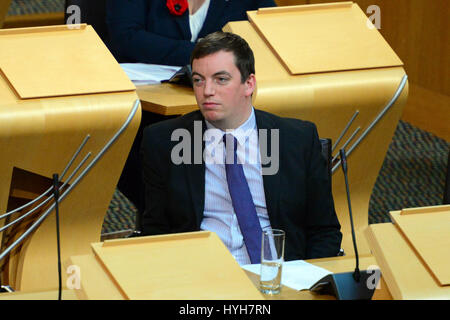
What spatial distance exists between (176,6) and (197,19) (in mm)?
126

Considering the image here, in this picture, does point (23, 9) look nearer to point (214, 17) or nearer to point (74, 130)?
point (214, 17)

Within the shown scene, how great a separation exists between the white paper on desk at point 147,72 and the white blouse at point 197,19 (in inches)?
11.3

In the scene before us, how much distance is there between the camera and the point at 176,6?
3.80m

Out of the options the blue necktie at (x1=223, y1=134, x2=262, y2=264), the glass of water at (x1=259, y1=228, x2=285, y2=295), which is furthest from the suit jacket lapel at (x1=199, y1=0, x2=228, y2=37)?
the glass of water at (x1=259, y1=228, x2=285, y2=295)

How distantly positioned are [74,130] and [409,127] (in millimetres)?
3400

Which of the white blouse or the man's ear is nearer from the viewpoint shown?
the man's ear

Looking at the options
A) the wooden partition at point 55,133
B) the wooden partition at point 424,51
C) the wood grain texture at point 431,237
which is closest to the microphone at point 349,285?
the wood grain texture at point 431,237

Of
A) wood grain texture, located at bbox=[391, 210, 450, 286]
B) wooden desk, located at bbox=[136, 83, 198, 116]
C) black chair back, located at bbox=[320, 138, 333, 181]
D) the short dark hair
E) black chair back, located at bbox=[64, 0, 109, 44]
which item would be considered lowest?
wood grain texture, located at bbox=[391, 210, 450, 286]

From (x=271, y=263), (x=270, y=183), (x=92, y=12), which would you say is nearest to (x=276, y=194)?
(x=270, y=183)

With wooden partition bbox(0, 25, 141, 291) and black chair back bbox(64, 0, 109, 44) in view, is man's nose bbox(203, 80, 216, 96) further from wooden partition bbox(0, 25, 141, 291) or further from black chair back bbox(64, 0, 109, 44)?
black chair back bbox(64, 0, 109, 44)

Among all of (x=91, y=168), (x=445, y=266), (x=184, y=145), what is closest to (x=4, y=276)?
(x=91, y=168)

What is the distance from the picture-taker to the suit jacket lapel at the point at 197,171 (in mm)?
2570

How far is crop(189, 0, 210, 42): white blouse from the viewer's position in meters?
3.87
